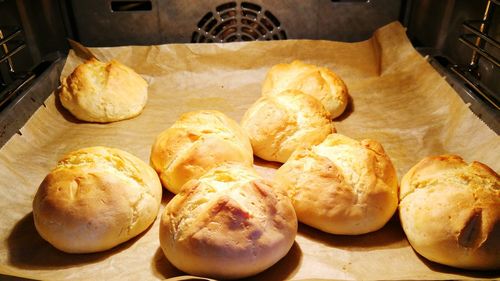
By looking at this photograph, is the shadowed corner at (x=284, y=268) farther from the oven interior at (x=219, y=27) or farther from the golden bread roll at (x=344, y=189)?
the oven interior at (x=219, y=27)

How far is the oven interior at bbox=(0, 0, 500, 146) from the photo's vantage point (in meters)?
2.31

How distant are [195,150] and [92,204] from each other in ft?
1.59

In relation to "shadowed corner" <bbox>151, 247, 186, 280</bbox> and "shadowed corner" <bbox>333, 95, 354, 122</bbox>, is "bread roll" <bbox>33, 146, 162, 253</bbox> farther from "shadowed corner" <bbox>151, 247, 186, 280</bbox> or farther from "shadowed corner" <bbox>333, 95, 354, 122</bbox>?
"shadowed corner" <bbox>333, 95, 354, 122</bbox>

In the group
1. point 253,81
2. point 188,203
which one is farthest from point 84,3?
point 188,203

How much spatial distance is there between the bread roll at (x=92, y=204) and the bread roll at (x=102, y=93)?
27.8 inches

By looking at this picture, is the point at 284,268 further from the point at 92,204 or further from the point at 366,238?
the point at 92,204

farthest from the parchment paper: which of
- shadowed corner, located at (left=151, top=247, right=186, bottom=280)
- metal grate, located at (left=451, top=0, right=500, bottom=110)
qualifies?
metal grate, located at (left=451, top=0, right=500, bottom=110)

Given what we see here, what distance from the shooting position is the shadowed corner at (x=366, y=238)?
5.40 feet

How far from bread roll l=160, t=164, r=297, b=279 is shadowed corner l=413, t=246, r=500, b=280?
501 mm

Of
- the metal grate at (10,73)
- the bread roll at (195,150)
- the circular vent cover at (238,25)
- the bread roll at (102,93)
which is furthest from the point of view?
the circular vent cover at (238,25)

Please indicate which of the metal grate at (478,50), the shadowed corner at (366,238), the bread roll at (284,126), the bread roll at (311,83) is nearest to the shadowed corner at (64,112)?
the bread roll at (284,126)

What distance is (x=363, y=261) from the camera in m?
1.56

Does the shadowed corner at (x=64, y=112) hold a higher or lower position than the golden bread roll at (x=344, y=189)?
lower

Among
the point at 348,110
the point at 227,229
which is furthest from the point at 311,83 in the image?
the point at 227,229
